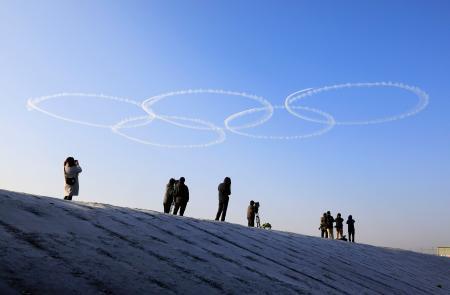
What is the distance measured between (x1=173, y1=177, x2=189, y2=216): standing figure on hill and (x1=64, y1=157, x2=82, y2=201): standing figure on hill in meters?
3.24

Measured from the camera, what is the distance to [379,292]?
6.55 metres

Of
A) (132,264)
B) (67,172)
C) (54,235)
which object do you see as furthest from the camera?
(67,172)

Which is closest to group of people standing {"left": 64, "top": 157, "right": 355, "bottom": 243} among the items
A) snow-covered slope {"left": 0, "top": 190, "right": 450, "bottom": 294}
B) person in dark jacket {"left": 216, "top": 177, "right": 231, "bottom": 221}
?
person in dark jacket {"left": 216, "top": 177, "right": 231, "bottom": 221}

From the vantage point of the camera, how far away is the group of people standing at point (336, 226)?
20.0 metres

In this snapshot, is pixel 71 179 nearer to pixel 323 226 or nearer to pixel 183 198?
pixel 183 198

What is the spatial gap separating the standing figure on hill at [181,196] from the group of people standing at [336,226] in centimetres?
925

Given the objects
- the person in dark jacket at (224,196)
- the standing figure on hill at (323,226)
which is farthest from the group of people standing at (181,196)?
the standing figure on hill at (323,226)

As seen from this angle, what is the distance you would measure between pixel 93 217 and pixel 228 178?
7.75 m

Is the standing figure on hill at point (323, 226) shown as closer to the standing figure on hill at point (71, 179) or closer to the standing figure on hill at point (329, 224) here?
the standing figure on hill at point (329, 224)

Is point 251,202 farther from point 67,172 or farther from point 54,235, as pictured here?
point 54,235

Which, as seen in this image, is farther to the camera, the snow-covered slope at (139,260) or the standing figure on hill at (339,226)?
the standing figure on hill at (339,226)

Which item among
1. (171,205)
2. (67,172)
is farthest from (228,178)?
(67,172)

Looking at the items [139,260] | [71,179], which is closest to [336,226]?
[71,179]

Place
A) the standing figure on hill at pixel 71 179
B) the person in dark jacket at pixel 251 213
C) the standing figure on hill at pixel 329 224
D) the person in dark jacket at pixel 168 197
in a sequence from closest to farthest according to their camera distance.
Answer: the standing figure on hill at pixel 71 179, the person in dark jacket at pixel 168 197, the person in dark jacket at pixel 251 213, the standing figure on hill at pixel 329 224
